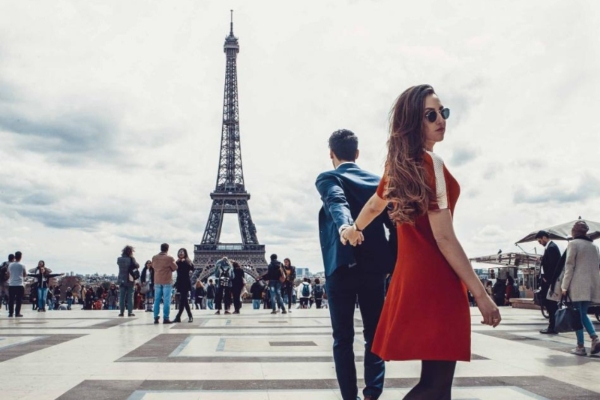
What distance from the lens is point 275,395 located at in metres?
4.96

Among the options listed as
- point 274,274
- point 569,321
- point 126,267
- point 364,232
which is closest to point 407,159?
point 364,232

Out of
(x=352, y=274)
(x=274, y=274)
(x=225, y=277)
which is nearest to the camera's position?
(x=352, y=274)

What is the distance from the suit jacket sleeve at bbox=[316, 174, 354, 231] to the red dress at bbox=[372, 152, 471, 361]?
79 centimetres

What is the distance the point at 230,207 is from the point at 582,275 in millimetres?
63725

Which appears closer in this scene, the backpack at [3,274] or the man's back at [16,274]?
the man's back at [16,274]

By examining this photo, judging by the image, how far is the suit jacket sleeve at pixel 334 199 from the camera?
3531mm

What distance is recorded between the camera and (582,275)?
26.1 ft

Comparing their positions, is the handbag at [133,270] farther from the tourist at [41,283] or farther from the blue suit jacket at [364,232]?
the blue suit jacket at [364,232]

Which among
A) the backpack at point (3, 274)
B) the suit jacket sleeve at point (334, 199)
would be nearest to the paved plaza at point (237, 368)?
the suit jacket sleeve at point (334, 199)

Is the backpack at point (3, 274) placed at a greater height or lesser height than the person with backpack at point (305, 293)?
greater

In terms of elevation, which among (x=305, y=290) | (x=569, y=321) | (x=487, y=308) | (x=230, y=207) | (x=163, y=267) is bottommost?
(x=569, y=321)

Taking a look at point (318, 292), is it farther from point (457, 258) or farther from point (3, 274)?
point (457, 258)

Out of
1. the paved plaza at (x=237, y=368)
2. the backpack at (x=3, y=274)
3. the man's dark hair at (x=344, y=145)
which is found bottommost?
the paved plaza at (x=237, y=368)

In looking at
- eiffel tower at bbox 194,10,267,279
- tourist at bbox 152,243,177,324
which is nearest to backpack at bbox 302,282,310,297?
tourist at bbox 152,243,177,324
